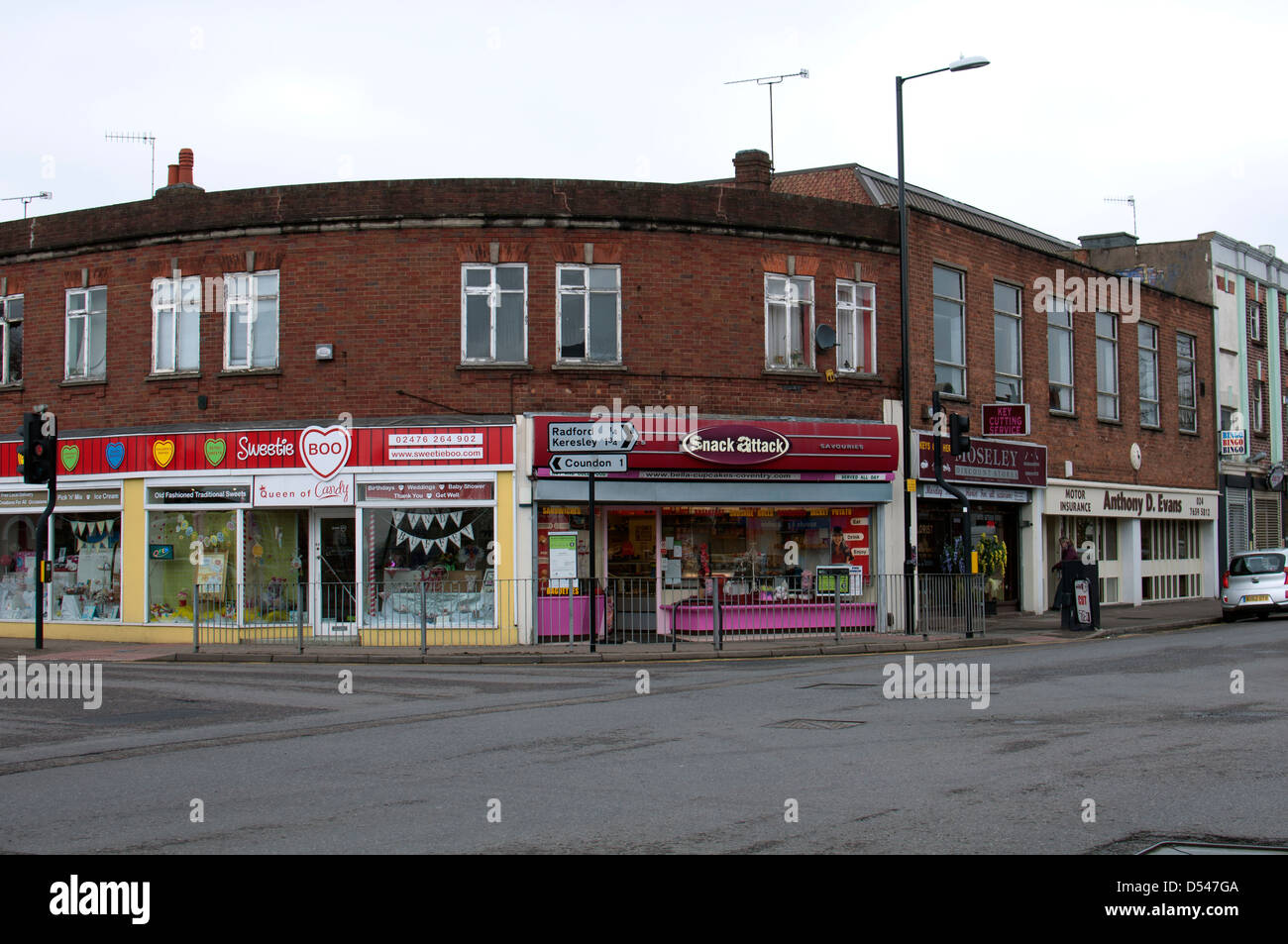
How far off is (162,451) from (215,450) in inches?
44.0

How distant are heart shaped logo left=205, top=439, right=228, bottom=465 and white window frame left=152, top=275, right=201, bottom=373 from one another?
1490 mm

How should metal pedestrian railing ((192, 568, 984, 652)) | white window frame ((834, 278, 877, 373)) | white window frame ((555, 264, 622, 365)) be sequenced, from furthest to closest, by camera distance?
1. white window frame ((834, 278, 877, 373))
2. white window frame ((555, 264, 622, 365))
3. metal pedestrian railing ((192, 568, 984, 652))

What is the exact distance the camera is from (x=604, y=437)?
22.1m

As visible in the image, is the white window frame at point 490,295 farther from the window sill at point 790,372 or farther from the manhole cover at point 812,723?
the manhole cover at point 812,723

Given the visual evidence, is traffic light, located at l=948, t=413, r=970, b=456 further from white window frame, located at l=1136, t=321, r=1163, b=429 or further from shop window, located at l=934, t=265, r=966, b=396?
white window frame, located at l=1136, t=321, r=1163, b=429

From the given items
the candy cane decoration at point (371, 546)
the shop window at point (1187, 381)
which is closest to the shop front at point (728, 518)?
Result: the candy cane decoration at point (371, 546)

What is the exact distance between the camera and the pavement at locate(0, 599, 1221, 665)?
1897cm

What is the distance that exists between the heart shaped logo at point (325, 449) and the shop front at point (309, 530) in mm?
17

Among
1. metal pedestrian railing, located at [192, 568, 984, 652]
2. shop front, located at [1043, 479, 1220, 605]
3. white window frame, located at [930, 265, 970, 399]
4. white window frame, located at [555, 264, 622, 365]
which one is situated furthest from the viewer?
shop front, located at [1043, 479, 1220, 605]

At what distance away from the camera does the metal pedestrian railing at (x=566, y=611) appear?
20781 mm

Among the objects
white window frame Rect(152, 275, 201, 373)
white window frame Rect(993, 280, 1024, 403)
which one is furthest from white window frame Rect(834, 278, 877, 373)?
white window frame Rect(152, 275, 201, 373)

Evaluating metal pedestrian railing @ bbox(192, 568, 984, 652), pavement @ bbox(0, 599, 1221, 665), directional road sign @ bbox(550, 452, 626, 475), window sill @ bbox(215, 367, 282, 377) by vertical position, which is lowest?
pavement @ bbox(0, 599, 1221, 665)

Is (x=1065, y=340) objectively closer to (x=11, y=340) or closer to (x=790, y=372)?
(x=790, y=372)
